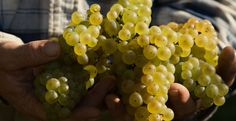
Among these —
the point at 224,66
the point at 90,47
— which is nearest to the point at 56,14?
the point at 90,47

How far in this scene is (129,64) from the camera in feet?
4.29

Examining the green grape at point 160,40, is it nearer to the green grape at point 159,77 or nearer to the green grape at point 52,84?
the green grape at point 159,77

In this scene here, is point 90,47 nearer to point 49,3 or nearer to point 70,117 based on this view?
point 70,117

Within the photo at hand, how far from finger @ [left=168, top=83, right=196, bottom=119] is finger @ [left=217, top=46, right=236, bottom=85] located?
0.47 ft

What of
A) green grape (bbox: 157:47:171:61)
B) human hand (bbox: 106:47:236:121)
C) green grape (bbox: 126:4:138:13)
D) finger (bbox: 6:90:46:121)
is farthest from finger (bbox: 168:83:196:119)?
finger (bbox: 6:90:46:121)

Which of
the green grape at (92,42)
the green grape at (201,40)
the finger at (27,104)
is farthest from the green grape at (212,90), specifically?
the finger at (27,104)

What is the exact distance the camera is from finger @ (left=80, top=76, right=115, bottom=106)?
1349 mm

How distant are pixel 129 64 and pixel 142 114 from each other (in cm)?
12

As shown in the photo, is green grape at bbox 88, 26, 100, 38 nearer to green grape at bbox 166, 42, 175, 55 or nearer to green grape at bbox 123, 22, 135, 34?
green grape at bbox 123, 22, 135, 34

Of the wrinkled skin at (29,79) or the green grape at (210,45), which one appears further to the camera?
the green grape at (210,45)

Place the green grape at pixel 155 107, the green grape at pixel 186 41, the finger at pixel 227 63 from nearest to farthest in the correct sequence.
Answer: the green grape at pixel 155 107, the green grape at pixel 186 41, the finger at pixel 227 63

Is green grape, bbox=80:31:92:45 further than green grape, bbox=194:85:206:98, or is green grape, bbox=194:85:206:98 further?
green grape, bbox=194:85:206:98

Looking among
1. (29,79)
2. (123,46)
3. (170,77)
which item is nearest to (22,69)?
(29,79)

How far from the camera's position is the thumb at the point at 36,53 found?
1.29 metres
